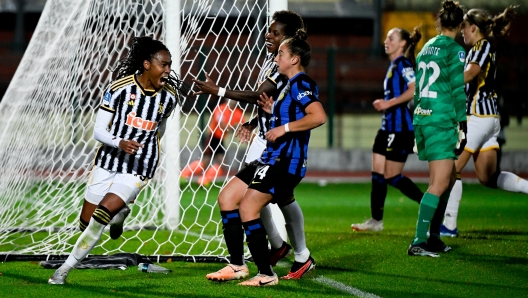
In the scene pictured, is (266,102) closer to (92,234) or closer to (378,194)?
(92,234)

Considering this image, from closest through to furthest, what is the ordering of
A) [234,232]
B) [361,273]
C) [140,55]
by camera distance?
[234,232]
[140,55]
[361,273]

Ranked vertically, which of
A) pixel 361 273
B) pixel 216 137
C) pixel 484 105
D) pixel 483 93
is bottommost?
pixel 361 273

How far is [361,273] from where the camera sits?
5.71m

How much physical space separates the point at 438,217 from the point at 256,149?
181 centimetres

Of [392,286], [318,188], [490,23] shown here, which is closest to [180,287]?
[392,286]

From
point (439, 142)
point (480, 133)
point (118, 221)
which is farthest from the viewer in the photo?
point (480, 133)

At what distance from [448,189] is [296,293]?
2205 millimetres

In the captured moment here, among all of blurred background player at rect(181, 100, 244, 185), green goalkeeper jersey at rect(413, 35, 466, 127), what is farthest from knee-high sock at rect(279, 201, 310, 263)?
blurred background player at rect(181, 100, 244, 185)

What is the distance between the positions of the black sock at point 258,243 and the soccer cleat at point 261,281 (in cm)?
3

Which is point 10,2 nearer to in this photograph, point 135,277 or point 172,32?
point 172,32

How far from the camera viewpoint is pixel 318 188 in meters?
14.0

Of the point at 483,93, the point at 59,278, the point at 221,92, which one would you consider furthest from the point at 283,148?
Result: the point at 483,93

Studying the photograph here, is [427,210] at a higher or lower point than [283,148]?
lower

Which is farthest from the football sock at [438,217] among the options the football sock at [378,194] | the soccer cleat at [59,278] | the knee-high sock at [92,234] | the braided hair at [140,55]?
the soccer cleat at [59,278]
